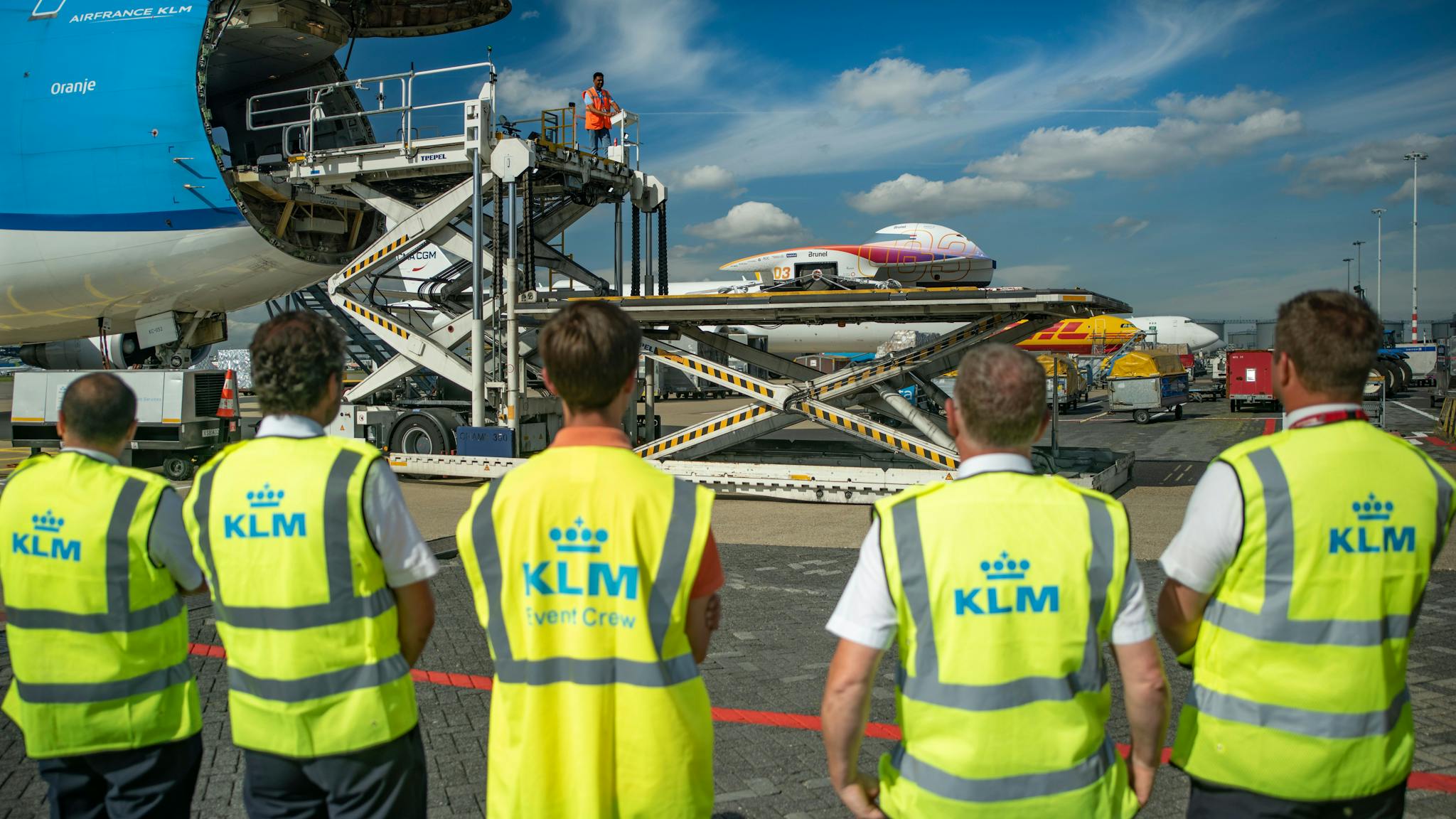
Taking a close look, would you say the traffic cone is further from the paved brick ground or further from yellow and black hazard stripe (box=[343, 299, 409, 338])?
the paved brick ground

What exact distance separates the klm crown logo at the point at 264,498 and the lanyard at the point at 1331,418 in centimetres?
252

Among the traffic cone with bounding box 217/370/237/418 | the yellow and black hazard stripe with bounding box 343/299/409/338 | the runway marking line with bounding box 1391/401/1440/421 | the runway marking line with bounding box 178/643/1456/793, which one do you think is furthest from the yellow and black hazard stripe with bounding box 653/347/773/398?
the runway marking line with bounding box 1391/401/1440/421

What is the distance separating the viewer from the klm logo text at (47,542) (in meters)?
2.79

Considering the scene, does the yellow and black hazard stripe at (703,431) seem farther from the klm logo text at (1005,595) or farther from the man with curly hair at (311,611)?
the klm logo text at (1005,595)

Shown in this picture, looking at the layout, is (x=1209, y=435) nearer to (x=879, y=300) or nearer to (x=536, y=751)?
(x=879, y=300)

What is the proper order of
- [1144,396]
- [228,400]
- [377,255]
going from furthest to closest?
1. [1144,396]
2. [228,400]
3. [377,255]

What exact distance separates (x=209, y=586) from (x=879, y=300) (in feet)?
29.8

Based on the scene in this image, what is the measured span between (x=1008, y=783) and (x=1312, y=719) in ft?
2.58

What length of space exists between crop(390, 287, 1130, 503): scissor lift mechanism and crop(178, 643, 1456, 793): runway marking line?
5.90 m

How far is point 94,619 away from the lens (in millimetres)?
2793

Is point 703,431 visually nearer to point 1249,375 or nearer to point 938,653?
point 938,653

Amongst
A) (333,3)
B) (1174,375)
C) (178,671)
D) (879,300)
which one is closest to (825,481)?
(879,300)

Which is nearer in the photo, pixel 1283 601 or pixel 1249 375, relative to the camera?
pixel 1283 601

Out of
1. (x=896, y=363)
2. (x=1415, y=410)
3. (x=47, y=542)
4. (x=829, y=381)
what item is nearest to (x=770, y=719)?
(x=47, y=542)
